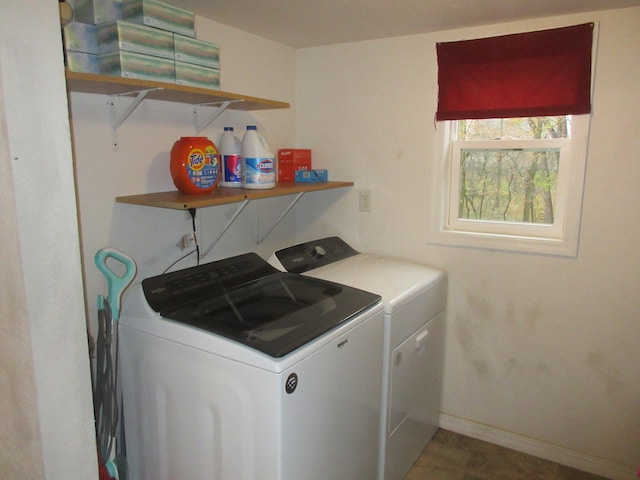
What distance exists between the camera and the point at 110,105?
5.56 feet

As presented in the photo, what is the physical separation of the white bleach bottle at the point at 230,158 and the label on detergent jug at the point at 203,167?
141 mm

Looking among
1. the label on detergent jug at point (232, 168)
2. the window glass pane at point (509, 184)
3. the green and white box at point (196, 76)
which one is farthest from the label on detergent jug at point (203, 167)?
the window glass pane at point (509, 184)

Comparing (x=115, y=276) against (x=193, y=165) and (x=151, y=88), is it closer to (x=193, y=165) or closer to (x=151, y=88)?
(x=193, y=165)

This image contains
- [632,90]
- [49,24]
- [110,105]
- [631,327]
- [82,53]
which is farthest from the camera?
[631,327]

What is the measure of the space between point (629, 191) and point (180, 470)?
6.81 ft

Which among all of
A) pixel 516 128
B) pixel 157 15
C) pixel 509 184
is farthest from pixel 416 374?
pixel 157 15

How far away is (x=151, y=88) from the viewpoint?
5.02 feet

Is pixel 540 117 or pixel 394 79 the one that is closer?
pixel 540 117

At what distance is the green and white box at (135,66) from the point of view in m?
1.42

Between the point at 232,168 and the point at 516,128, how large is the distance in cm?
138

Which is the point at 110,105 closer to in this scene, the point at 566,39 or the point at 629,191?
the point at 566,39

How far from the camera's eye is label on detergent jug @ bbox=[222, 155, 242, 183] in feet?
6.55

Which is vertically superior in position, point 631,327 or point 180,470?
point 631,327

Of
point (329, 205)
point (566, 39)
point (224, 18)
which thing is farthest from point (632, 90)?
point (224, 18)
